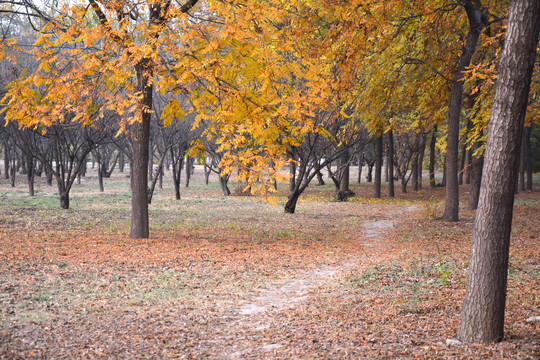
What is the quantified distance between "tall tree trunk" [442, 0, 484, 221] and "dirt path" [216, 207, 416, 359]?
4337 mm

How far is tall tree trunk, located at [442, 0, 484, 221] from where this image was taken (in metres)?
11.5

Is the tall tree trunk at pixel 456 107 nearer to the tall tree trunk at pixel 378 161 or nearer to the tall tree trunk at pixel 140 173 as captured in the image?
the tall tree trunk at pixel 140 173

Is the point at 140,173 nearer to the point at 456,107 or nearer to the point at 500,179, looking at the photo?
the point at 500,179

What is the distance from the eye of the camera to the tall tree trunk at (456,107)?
11484 millimetres

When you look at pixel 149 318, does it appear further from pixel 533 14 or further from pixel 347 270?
pixel 533 14

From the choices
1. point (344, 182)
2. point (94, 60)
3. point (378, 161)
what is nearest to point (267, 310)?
point (94, 60)

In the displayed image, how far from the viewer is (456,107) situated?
12531 millimetres

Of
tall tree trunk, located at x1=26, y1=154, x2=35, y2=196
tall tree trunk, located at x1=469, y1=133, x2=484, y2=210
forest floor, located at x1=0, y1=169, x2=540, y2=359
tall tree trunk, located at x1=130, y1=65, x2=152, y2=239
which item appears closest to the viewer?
forest floor, located at x1=0, y1=169, x2=540, y2=359

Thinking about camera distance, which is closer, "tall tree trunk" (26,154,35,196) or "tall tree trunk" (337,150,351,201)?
"tall tree trunk" (26,154,35,196)

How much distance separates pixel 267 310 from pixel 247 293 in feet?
2.74

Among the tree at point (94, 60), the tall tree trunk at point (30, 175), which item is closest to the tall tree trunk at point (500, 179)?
the tree at point (94, 60)

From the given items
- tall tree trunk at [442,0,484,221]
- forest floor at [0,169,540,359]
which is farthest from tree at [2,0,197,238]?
tall tree trunk at [442,0,484,221]

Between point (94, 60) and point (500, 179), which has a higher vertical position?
point (94, 60)

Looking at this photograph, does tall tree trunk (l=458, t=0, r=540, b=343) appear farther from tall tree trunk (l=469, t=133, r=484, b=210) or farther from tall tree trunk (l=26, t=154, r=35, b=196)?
tall tree trunk (l=26, t=154, r=35, b=196)
